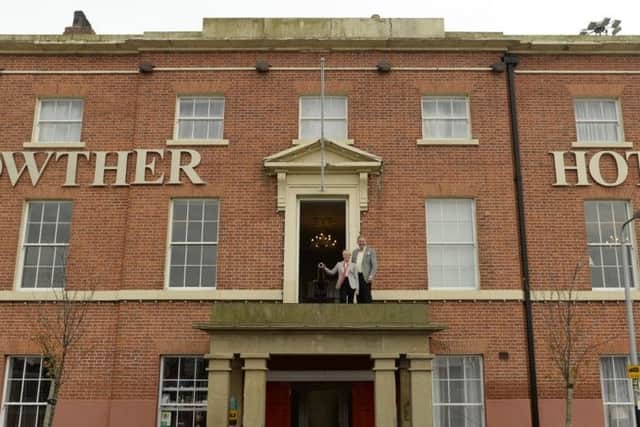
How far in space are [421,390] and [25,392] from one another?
29.3 feet

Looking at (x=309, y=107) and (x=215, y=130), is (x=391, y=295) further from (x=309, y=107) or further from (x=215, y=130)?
(x=215, y=130)

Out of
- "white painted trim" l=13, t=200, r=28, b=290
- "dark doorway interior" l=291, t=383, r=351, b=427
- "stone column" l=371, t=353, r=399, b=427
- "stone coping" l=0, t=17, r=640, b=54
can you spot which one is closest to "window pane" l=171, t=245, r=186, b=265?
"white painted trim" l=13, t=200, r=28, b=290

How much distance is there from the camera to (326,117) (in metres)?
17.3

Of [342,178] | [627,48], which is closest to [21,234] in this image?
[342,178]

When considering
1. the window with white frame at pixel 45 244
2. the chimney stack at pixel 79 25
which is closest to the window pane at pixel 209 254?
the window with white frame at pixel 45 244

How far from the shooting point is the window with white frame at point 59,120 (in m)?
17.3

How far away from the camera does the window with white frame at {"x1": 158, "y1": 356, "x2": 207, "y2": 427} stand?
15.3m

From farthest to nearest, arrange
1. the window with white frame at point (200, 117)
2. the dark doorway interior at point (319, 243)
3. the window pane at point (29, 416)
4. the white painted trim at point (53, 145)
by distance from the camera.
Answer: the dark doorway interior at point (319, 243) → the window with white frame at point (200, 117) → the white painted trim at point (53, 145) → the window pane at point (29, 416)

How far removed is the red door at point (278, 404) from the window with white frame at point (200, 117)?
6204 mm

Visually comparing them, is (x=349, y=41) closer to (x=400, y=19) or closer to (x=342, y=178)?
(x=400, y=19)

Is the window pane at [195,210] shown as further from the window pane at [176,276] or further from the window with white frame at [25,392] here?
the window with white frame at [25,392]

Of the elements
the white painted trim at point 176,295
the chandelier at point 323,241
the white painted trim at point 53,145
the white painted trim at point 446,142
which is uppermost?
the white painted trim at point 446,142

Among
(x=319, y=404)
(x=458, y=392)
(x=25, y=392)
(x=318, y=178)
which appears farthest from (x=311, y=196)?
(x=25, y=392)

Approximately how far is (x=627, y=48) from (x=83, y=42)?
13767 mm
